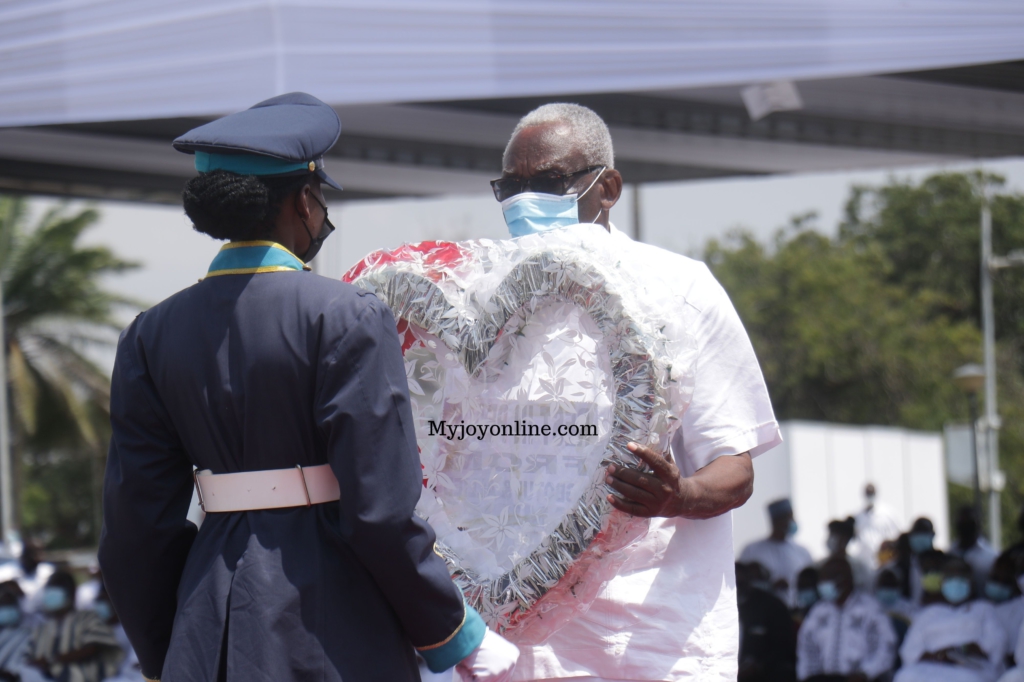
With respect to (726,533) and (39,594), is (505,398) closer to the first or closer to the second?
(726,533)

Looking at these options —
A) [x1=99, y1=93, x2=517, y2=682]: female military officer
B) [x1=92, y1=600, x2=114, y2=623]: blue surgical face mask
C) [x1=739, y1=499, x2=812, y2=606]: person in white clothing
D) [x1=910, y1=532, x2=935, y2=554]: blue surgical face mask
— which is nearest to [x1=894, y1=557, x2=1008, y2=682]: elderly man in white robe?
[x1=910, y1=532, x2=935, y2=554]: blue surgical face mask

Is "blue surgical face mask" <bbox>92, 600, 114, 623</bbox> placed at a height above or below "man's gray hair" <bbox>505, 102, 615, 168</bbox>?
below

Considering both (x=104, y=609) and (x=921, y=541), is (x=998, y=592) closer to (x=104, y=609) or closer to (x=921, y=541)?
(x=921, y=541)

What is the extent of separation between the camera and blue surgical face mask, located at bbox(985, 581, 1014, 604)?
7.68 meters

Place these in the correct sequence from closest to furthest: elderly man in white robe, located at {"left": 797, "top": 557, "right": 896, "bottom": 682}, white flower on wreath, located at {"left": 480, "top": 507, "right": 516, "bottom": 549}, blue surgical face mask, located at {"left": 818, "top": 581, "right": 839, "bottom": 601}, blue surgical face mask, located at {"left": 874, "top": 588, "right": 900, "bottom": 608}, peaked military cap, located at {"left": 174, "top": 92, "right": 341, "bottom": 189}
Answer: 1. peaked military cap, located at {"left": 174, "top": 92, "right": 341, "bottom": 189}
2. white flower on wreath, located at {"left": 480, "top": 507, "right": 516, "bottom": 549}
3. elderly man in white robe, located at {"left": 797, "top": 557, "right": 896, "bottom": 682}
4. blue surgical face mask, located at {"left": 818, "top": 581, "right": 839, "bottom": 601}
5. blue surgical face mask, located at {"left": 874, "top": 588, "right": 900, "bottom": 608}

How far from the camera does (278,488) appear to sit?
2010 mm

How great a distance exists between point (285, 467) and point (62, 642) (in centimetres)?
661

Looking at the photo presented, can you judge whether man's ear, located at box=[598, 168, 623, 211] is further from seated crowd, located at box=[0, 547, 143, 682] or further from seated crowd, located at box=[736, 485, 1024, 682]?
seated crowd, located at box=[0, 547, 143, 682]

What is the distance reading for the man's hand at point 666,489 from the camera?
6.89ft

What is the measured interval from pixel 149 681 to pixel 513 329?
3.19 feet

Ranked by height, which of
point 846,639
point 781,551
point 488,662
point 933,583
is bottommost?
point 781,551

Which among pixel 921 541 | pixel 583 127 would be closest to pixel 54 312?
pixel 921 541

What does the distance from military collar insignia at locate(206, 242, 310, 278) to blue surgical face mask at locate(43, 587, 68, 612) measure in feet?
22.8

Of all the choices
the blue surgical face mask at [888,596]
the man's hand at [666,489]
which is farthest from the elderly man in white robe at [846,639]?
the man's hand at [666,489]
